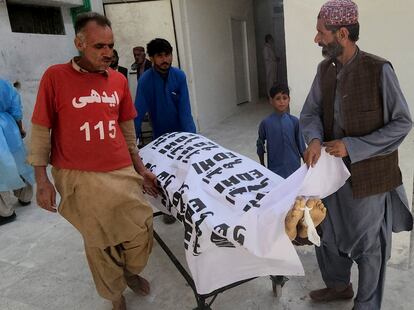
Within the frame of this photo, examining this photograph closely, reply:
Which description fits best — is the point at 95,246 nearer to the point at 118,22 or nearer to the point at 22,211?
the point at 22,211

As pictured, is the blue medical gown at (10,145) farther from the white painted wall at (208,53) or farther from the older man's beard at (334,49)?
the white painted wall at (208,53)

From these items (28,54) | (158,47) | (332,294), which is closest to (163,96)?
(158,47)

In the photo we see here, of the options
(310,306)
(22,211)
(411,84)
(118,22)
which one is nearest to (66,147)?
(310,306)

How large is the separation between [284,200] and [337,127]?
0.50 metres

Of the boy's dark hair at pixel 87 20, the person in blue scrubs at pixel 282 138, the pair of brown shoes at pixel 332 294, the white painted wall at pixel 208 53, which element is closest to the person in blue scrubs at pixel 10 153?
the boy's dark hair at pixel 87 20

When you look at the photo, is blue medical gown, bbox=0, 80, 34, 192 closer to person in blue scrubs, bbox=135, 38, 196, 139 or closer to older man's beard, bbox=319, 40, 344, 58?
person in blue scrubs, bbox=135, 38, 196, 139

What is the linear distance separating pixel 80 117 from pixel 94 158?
221mm

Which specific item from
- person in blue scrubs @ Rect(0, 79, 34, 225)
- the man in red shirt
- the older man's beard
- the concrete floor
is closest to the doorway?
person in blue scrubs @ Rect(0, 79, 34, 225)

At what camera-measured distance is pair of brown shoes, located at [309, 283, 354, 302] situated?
2.05 m

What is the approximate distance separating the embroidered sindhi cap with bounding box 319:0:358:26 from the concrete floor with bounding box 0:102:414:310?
58.8 inches

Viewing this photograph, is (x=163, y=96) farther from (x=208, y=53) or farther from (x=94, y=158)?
(x=208, y=53)

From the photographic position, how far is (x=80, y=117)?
185 cm

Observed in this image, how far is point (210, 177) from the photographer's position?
1.93 m

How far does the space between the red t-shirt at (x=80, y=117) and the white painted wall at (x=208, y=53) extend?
4.70 m
